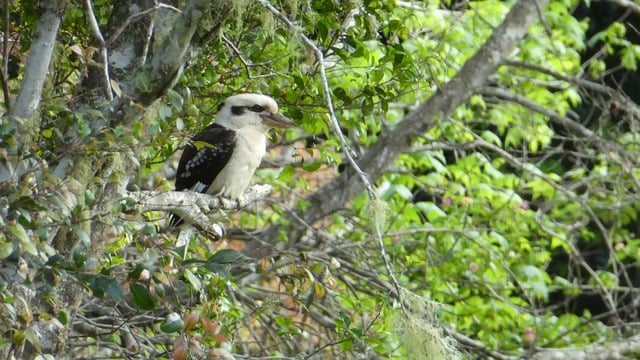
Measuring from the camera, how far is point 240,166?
459 cm

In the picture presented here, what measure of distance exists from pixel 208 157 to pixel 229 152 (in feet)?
0.29

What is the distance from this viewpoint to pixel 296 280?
3467 millimetres

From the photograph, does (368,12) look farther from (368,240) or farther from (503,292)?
(503,292)

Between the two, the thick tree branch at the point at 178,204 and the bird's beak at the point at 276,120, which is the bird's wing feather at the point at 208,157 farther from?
the thick tree branch at the point at 178,204

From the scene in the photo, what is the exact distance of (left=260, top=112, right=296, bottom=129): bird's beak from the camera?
4.33 metres

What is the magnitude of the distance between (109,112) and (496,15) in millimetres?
4677

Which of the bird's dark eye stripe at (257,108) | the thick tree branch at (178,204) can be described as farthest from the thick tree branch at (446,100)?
the thick tree branch at (178,204)

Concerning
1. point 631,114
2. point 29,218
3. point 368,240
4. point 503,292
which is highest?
point 29,218

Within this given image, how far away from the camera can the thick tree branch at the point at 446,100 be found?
5.81 m

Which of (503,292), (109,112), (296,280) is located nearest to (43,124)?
(109,112)

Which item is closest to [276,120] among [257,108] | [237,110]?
[257,108]

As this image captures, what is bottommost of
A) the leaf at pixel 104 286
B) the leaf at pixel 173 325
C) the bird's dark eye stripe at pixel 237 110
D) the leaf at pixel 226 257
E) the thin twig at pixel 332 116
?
the bird's dark eye stripe at pixel 237 110

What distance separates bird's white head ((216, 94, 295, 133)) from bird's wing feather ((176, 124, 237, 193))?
46mm

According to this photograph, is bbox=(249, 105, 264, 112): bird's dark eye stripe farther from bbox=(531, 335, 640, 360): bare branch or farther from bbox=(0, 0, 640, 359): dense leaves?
bbox=(531, 335, 640, 360): bare branch
